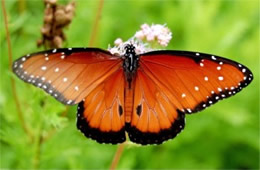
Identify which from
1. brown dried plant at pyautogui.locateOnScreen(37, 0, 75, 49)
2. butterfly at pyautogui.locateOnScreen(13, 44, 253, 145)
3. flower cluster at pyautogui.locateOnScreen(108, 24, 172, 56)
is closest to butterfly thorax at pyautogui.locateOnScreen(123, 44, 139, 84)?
butterfly at pyautogui.locateOnScreen(13, 44, 253, 145)

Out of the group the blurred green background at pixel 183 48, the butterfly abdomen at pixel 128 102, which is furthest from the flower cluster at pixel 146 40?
the blurred green background at pixel 183 48

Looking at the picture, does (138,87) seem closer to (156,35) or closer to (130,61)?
(130,61)

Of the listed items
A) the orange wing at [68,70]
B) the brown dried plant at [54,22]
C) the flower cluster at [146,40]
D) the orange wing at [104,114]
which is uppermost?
the brown dried plant at [54,22]

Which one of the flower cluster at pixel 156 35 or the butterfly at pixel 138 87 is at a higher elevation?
the flower cluster at pixel 156 35

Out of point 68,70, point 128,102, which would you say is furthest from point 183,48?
point 68,70

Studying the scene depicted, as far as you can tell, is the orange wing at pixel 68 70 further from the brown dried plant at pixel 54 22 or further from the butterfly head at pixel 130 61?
the brown dried plant at pixel 54 22

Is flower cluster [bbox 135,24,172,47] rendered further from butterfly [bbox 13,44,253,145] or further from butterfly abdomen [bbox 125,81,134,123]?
butterfly abdomen [bbox 125,81,134,123]

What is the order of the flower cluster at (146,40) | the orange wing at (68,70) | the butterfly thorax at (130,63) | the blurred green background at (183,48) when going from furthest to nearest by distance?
1. the blurred green background at (183,48)
2. the flower cluster at (146,40)
3. the butterfly thorax at (130,63)
4. the orange wing at (68,70)
